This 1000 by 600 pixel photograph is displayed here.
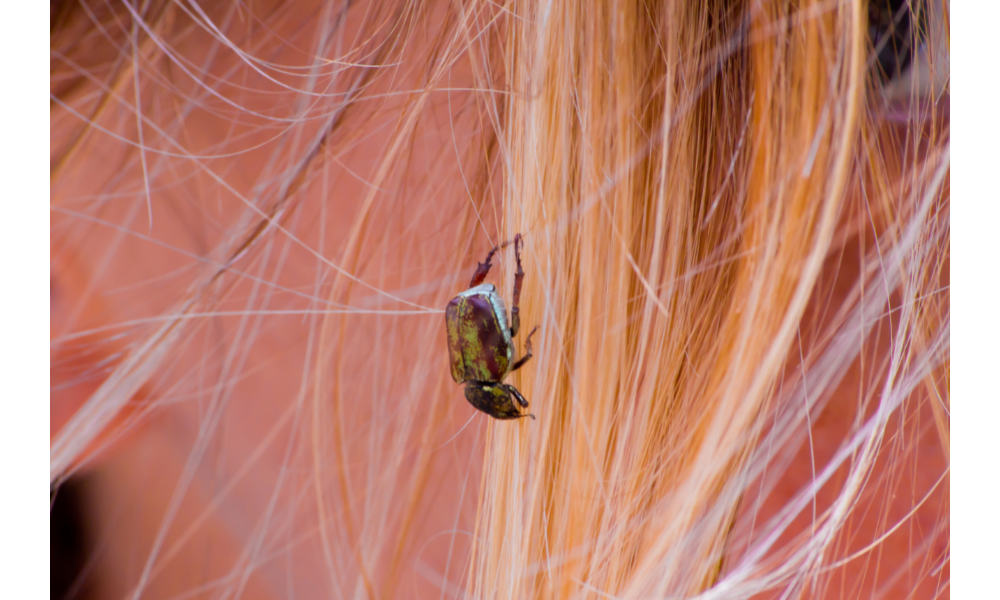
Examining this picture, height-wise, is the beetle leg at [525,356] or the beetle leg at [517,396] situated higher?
the beetle leg at [525,356]

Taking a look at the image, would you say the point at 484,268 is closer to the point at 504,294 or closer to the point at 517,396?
the point at 504,294

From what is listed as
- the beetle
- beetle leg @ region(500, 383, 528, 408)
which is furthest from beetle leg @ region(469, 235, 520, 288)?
beetle leg @ region(500, 383, 528, 408)

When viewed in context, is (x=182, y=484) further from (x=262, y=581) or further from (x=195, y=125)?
(x=195, y=125)

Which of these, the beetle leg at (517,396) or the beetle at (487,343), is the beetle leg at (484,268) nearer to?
Result: the beetle at (487,343)

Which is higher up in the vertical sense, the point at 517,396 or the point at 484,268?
the point at 484,268

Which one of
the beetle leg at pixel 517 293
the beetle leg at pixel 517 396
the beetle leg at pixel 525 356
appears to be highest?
the beetle leg at pixel 517 293

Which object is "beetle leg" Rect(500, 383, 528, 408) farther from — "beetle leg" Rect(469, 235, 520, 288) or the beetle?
"beetle leg" Rect(469, 235, 520, 288)

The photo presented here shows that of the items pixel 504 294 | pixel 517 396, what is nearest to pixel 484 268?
pixel 504 294

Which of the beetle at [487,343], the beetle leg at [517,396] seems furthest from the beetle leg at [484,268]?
the beetle leg at [517,396]
